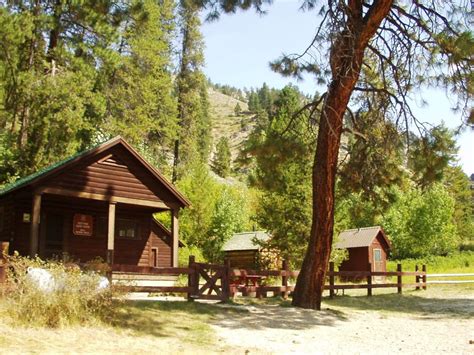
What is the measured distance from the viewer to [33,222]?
17984 mm

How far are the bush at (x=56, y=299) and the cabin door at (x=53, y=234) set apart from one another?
12.1m

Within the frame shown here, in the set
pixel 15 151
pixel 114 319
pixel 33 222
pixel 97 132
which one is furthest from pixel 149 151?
pixel 114 319

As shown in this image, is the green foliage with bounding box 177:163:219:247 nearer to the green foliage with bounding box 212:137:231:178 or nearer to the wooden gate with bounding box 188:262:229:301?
the wooden gate with bounding box 188:262:229:301

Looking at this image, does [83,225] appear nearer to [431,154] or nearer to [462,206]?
[431,154]

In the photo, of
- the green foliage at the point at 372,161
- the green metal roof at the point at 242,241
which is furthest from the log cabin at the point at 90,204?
the green metal roof at the point at 242,241

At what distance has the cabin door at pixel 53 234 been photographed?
21594 mm

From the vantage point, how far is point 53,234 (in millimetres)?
21906

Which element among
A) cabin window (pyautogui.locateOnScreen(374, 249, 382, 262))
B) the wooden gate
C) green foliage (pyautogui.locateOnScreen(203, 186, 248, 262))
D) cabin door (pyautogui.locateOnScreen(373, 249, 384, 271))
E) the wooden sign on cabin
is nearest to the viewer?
the wooden gate

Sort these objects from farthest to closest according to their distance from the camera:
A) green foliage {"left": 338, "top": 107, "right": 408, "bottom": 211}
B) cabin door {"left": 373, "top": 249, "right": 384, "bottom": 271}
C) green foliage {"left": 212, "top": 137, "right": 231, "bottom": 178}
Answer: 1. green foliage {"left": 212, "top": 137, "right": 231, "bottom": 178}
2. cabin door {"left": 373, "top": 249, "right": 384, "bottom": 271}
3. green foliage {"left": 338, "top": 107, "right": 408, "bottom": 211}

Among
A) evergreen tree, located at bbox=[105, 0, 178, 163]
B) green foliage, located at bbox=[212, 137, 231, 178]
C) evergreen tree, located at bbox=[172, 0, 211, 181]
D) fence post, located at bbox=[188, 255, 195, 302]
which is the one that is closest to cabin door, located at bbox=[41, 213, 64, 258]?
fence post, located at bbox=[188, 255, 195, 302]

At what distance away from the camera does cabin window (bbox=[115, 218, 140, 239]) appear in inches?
948

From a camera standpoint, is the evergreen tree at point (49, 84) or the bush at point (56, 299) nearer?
the bush at point (56, 299)

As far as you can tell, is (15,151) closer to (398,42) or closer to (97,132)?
(97,132)

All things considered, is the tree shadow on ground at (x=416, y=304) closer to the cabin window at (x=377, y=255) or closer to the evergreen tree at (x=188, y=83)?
the cabin window at (x=377, y=255)
